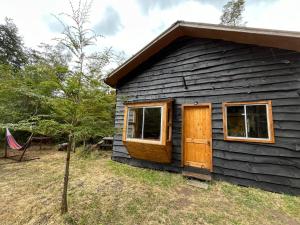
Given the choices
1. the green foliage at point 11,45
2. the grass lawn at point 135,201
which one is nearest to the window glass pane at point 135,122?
the grass lawn at point 135,201

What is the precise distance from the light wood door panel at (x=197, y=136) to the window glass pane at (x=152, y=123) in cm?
90

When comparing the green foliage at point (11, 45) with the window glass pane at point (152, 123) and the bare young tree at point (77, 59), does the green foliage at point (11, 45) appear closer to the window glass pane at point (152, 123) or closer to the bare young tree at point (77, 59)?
the window glass pane at point (152, 123)

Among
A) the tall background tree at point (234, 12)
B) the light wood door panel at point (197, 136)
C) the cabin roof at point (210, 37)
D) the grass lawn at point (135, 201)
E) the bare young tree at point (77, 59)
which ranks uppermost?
the tall background tree at point (234, 12)

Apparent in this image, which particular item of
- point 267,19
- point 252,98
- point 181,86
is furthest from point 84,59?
point 267,19

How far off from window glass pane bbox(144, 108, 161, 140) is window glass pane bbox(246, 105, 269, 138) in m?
2.67

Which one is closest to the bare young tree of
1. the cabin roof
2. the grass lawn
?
the grass lawn

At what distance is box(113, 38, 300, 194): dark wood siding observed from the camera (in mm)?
3795

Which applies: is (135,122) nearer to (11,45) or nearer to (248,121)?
(248,121)

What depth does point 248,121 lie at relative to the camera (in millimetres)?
4285

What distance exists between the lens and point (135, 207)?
321 centimetres

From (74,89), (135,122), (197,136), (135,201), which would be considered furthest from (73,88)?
(197,136)

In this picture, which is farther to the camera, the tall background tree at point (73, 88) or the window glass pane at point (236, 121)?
the window glass pane at point (236, 121)

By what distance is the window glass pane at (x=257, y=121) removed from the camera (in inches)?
161

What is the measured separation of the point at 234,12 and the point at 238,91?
582 inches
